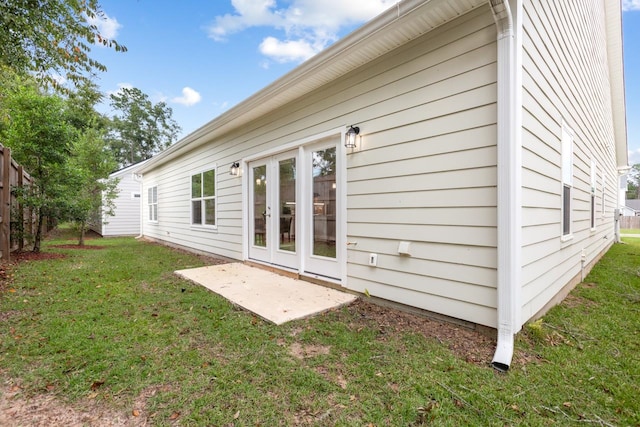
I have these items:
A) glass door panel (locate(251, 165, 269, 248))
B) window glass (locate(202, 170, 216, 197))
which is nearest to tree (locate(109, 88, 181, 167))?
window glass (locate(202, 170, 216, 197))

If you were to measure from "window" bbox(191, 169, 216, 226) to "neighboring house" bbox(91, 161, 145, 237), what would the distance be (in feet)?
20.4

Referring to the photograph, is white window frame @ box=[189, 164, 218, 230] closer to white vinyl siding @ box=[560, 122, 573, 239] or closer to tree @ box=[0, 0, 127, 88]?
tree @ box=[0, 0, 127, 88]

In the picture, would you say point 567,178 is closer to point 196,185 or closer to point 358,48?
point 358,48

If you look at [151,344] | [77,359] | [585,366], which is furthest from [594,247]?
[77,359]

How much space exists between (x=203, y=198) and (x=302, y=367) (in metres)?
5.95

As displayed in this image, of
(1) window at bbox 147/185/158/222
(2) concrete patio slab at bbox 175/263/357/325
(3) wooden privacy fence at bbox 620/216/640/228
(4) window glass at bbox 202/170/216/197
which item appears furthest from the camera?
(3) wooden privacy fence at bbox 620/216/640/228

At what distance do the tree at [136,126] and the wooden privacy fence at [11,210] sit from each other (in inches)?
755

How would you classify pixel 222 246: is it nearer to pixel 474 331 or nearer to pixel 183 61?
pixel 474 331

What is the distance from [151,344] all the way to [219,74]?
1018 centimetres

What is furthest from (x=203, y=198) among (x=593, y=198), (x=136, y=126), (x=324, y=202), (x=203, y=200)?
(x=136, y=126)

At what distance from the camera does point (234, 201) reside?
5.94m

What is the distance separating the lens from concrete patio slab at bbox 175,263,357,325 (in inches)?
121

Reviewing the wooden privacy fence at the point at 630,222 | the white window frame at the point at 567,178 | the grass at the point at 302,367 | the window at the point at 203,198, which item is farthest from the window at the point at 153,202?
the wooden privacy fence at the point at 630,222

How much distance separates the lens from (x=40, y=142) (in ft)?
20.4
